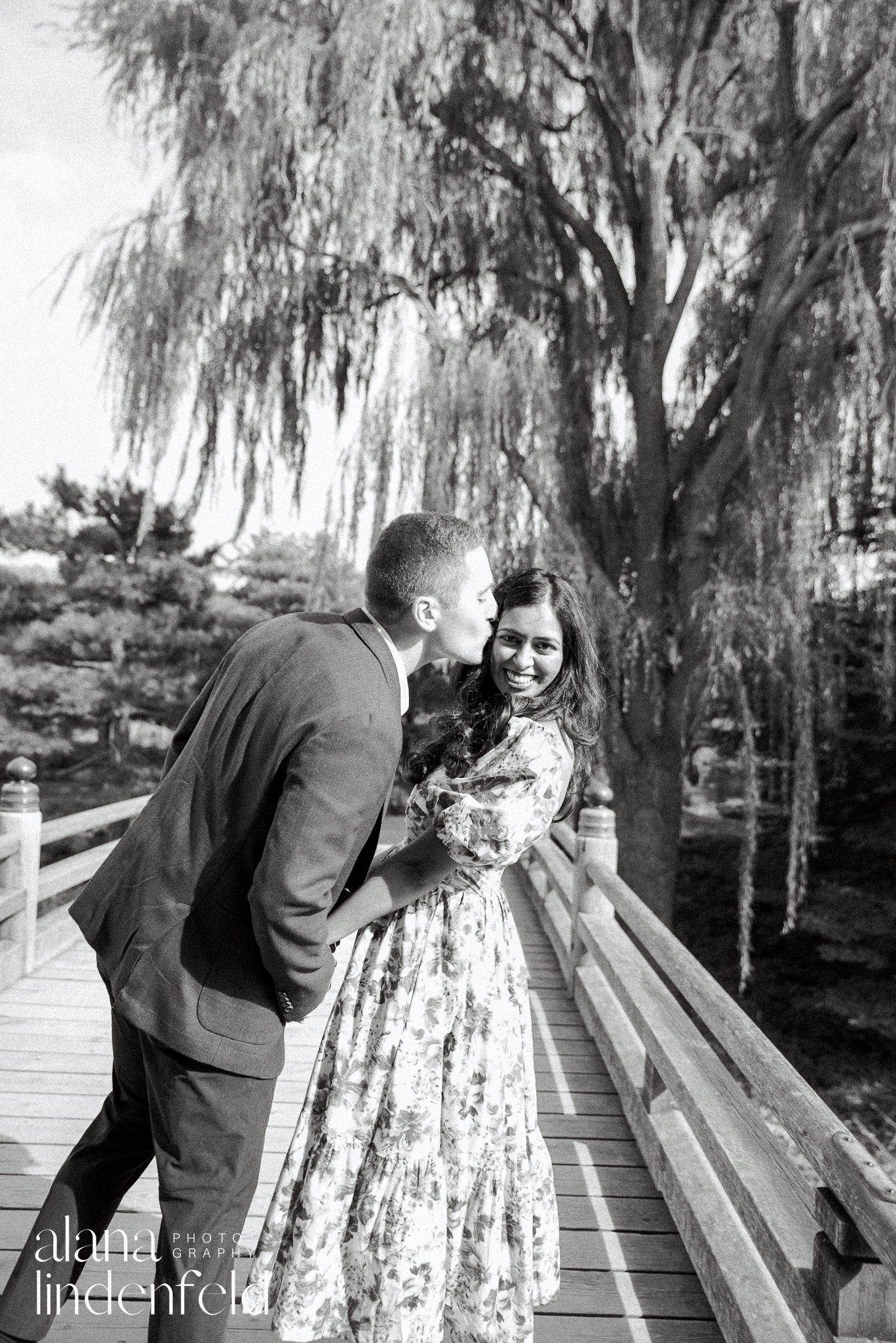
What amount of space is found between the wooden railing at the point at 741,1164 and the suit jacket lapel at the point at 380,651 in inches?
33.6

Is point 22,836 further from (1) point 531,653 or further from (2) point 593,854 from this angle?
(1) point 531,653

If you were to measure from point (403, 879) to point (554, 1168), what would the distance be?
4.85 ft

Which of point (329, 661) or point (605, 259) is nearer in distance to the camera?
point (329, 661)

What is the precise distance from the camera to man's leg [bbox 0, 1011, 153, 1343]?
1587 mm

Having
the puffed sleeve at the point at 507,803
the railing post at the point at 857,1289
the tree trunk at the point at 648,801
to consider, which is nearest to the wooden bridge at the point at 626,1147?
the railing post at the point at 857,1289

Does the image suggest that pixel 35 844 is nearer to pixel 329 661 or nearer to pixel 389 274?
pixel 329 661

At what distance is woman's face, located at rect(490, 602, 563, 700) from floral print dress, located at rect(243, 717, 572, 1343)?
0.13 metres

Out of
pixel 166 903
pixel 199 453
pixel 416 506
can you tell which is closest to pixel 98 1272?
pixel 166 903

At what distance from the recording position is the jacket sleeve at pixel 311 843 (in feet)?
4.50

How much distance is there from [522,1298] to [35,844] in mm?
2744

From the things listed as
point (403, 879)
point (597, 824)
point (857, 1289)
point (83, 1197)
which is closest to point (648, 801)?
point (597, 824)

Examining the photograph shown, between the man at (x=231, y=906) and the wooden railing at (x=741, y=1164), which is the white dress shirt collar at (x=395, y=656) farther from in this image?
the wooden railing at (x=741, y=1164)

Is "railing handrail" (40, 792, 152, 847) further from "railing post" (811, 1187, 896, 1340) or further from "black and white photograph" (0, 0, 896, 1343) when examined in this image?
"railing post" (811, 1187, 896, 1340)

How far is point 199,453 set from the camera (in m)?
6.80
